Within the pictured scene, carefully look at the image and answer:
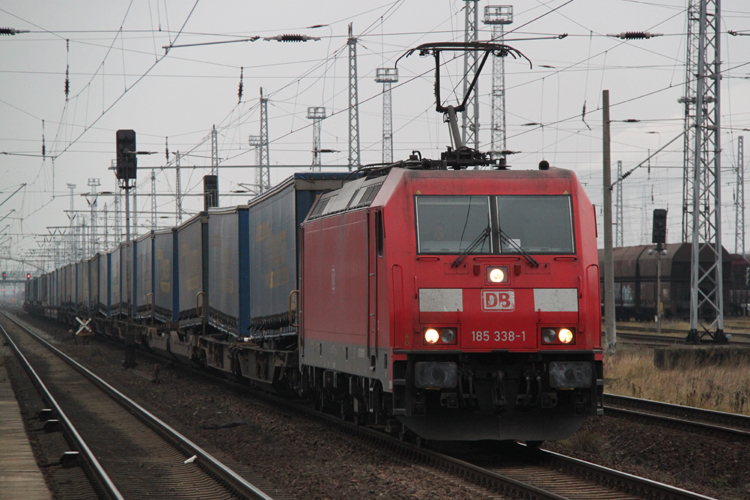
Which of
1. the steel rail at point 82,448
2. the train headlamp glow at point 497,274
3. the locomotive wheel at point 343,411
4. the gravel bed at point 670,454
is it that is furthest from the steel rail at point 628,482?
the steel rail at point 82,448

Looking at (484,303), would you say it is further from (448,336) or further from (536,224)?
(536,224)

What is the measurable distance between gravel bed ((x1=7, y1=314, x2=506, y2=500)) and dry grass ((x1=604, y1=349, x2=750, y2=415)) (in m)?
7.05

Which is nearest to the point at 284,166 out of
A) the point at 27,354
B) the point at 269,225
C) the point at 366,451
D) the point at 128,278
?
the point at 128,278

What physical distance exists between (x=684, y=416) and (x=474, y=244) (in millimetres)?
6067

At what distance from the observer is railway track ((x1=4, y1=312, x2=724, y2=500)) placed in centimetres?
859

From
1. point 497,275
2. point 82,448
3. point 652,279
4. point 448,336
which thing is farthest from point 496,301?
point 652,279

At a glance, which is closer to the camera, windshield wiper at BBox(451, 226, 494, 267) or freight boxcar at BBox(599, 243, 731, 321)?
windshield wiper at BBox(451, 226, 494, 267)

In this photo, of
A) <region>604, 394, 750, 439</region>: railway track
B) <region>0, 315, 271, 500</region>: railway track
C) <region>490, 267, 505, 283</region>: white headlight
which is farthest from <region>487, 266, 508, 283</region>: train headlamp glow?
<region>604, 394, 750, 439</region>: railway track

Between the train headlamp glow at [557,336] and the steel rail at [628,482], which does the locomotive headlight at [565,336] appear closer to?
the train headlamp glow at [557,336]

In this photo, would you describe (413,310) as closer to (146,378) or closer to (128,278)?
(146,378)

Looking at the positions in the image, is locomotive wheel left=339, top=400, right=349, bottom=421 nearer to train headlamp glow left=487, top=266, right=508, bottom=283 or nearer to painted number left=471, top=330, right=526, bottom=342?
painted number left=471, top=330, right=526, bottom=342

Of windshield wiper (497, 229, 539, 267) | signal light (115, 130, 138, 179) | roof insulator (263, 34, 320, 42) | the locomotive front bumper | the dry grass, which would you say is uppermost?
roof insulator (263, 34, 320, 42)

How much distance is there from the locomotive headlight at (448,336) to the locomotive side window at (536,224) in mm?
1117

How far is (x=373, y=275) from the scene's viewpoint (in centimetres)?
1071
